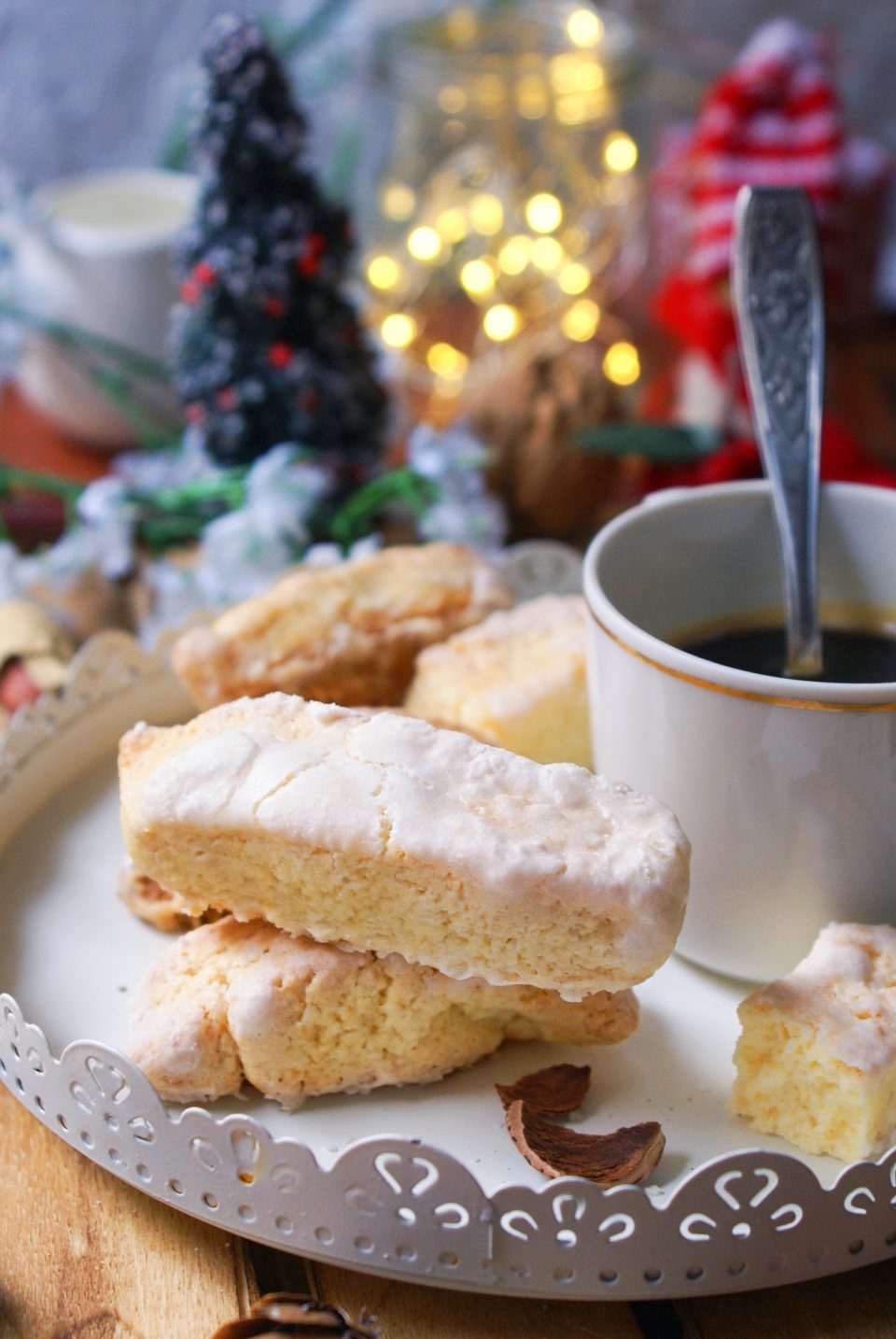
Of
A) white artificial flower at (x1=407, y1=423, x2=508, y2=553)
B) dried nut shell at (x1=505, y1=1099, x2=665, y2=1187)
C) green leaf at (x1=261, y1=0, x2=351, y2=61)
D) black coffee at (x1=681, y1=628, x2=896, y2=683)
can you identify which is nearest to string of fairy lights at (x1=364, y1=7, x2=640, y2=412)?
green leaf at (x1=261, y1=0, x2=351, y2=61)

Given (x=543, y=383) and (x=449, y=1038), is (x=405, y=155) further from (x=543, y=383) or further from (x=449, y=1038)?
(x=449, y=1038)

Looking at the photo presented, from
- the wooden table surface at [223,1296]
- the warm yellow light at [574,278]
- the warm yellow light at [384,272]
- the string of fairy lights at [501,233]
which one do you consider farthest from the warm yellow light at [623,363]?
the wooden table surface at [223,1296]

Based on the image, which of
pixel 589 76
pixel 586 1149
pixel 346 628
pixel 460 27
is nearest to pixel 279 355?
pixel 346 628

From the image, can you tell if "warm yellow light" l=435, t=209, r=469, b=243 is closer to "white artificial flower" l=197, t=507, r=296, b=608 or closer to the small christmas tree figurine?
the small christmas tree figurine

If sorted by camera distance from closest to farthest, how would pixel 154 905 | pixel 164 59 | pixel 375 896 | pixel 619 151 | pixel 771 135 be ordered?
pixel 375 896 < pixel 154 905 < pixel 771 135 < pixel 619 151 < pixel 164 59

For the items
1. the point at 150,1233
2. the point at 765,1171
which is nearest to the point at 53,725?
the point at 150,1233

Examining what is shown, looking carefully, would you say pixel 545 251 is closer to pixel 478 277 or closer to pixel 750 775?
pixel 478 277

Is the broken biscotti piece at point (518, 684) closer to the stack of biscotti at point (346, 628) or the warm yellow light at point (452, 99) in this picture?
the stack of biscotti at point (346, 628)
